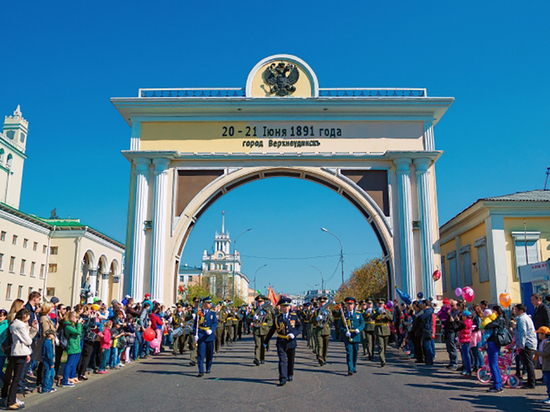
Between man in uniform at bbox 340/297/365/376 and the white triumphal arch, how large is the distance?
10.7 meters

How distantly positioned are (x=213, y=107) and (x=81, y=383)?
1603 cm

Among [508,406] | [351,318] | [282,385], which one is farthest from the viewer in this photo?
[351,318]

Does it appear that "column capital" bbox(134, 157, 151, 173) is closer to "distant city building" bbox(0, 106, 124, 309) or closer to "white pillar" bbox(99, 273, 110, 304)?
"distant city building" bbox(0, 106, 124, 309)

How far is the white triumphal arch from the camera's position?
80.8 ft

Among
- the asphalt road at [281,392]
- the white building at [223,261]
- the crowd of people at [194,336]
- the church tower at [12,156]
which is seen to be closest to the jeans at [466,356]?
the crowd of people at [194,336]

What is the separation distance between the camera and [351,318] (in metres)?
13.9

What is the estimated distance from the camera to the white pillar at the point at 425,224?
928 inches

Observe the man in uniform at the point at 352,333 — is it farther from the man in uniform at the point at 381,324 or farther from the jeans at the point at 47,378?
the jeans at the point at 47,378

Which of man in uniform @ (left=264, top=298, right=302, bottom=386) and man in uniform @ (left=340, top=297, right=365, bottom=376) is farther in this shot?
man in uniform @ (left=340, top=297, right=365, bottom=376)

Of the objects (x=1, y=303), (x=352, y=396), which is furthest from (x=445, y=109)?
(x=1, y=303)

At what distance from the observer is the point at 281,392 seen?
10156mm

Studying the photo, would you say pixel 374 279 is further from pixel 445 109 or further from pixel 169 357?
pixel 169 357

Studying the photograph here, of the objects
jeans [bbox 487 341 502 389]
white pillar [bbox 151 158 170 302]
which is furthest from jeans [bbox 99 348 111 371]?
white pillar [bbox 151 158 170 302]

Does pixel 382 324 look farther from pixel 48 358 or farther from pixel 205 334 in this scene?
pixel 48 358
